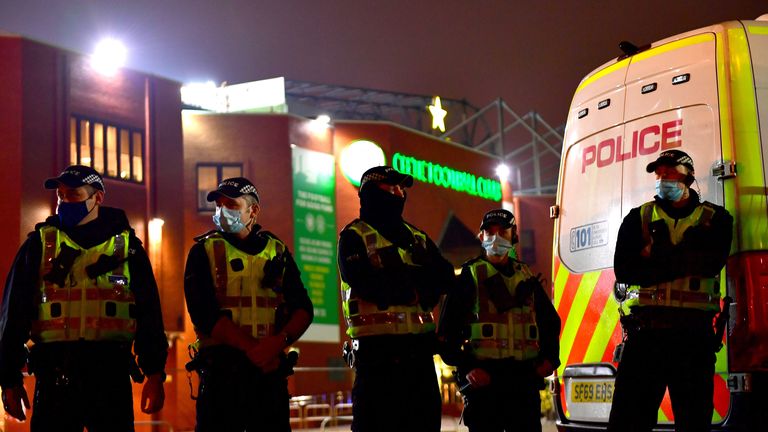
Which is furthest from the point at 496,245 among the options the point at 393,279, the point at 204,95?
the point at 204,95

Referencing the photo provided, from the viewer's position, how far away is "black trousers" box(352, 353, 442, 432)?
19.3ft

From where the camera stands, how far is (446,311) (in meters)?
6.91

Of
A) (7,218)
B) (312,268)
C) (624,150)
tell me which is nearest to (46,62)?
(7,218)

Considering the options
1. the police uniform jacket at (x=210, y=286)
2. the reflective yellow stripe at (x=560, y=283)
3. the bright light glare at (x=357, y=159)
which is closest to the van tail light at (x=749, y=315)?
the reflective yellow stripe at (x=560, y=283)

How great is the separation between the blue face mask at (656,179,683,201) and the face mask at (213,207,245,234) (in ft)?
8.28

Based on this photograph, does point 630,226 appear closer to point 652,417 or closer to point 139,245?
point 652,417

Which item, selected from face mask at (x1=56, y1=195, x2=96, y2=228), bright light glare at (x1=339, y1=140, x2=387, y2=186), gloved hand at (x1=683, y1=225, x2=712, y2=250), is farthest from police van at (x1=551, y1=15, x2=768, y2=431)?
bright light glare at (x1=339, y1=140, x2=387, y2=186)

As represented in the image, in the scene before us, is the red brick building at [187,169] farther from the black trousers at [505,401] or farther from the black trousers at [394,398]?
the black trousers at [394,398]

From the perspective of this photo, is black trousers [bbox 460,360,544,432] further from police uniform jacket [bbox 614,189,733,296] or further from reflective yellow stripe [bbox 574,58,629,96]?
reflective yellow stripe [bbox 574,58,629,96]

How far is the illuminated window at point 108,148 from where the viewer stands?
23641 millimetres

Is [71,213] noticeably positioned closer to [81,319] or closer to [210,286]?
[81,319]

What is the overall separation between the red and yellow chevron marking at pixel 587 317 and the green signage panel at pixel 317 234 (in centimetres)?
2059

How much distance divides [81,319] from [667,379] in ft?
10.8

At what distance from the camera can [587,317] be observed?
764 cm
